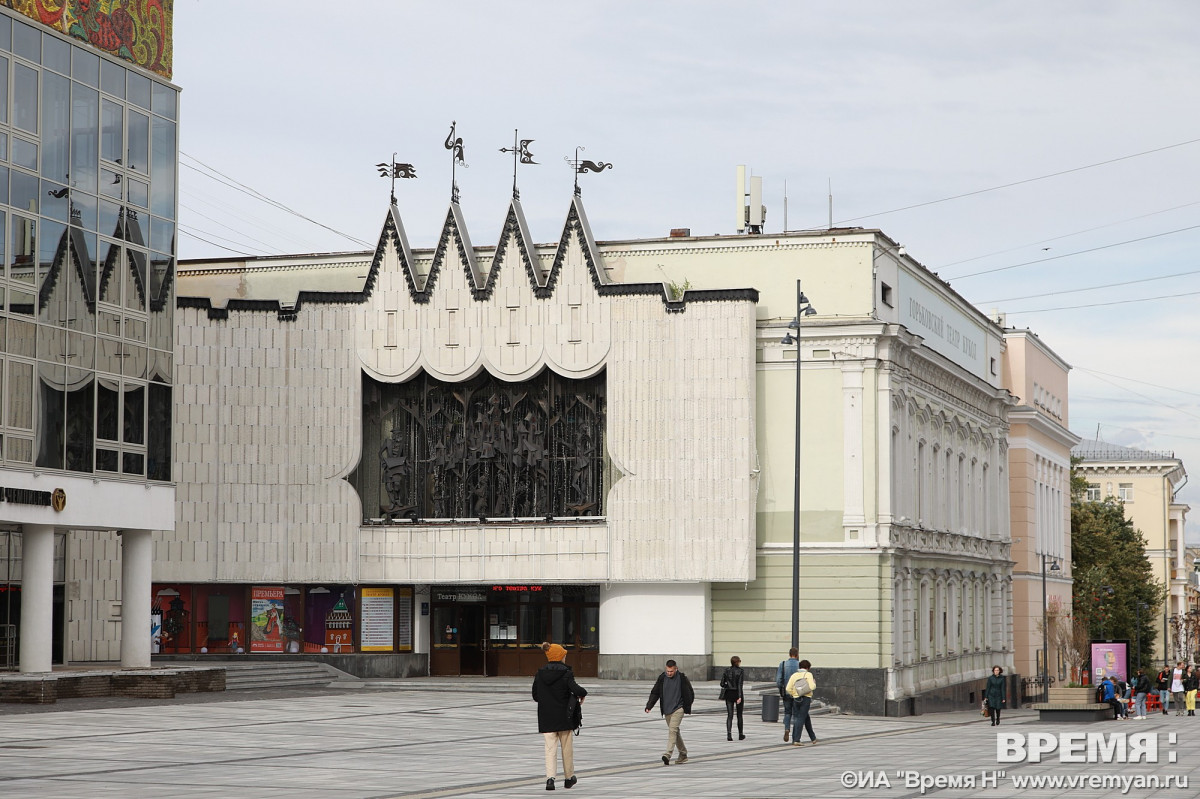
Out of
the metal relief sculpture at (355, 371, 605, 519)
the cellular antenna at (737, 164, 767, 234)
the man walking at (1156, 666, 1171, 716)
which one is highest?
the cellular antenna at (737, 164, 767, 234)

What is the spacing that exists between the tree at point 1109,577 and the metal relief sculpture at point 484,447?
48135mm

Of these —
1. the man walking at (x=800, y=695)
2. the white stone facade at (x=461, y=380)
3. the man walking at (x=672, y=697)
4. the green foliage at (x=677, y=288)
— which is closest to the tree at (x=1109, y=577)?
the green foliage at (x=677, y=288)

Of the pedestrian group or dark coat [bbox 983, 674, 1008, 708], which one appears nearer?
the pedestrian group

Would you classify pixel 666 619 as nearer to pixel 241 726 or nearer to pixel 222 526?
pixel 222 526

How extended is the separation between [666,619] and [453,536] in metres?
7.41

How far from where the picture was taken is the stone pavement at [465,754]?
22.4 metres

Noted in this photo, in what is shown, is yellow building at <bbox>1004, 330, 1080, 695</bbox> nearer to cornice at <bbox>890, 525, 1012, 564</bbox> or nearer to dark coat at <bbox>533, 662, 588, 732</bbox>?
cornice at <bbox>890, 525, 1012, 564</bbox>

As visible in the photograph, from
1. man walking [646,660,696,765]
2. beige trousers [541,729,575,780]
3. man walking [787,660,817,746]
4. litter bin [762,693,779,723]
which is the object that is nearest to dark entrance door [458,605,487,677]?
litter bin [762,693,779,723]

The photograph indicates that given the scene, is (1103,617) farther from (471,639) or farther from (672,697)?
(672,697)

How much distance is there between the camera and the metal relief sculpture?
5184 centimetres

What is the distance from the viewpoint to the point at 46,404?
41469 millimetres

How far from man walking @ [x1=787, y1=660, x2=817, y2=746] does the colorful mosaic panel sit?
25139 mm

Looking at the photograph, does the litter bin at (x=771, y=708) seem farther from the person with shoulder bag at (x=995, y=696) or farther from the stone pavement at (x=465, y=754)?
the person with shoulder bag at (x=995, y=696)

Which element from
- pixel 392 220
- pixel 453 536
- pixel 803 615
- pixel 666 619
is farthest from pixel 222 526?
pixel 803 615
